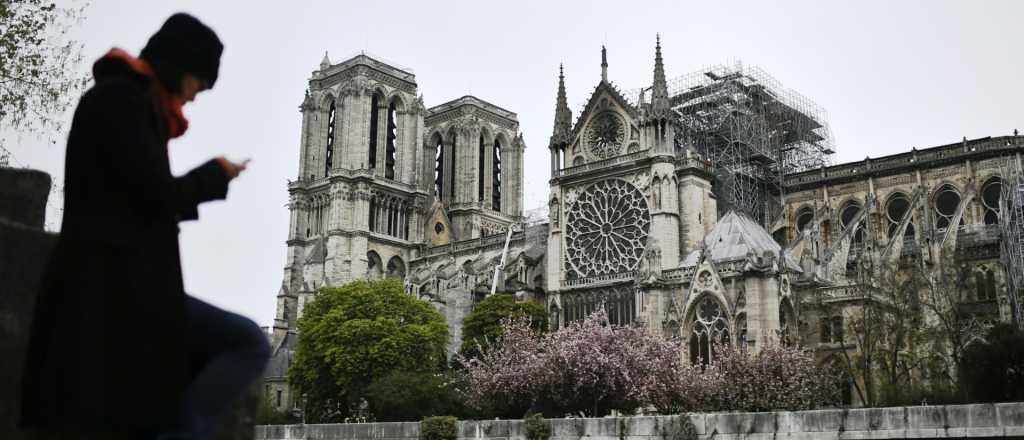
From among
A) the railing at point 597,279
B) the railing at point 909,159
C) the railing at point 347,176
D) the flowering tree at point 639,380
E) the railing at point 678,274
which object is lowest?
the flowering tree at point 639,380

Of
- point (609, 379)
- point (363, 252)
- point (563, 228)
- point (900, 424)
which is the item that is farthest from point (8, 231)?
point (363, 252)

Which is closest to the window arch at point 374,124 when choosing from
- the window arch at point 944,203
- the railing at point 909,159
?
the railing at point 909,159

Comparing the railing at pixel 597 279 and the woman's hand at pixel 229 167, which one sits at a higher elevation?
the railing at pixel 597 279

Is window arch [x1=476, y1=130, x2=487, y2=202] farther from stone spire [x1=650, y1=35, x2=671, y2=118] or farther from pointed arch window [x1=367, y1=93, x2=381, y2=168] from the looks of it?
stone spire [x1=650, y1=35, x2=671, y2=118]

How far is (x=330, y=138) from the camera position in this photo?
242 feet

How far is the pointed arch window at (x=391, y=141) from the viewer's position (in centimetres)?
7438

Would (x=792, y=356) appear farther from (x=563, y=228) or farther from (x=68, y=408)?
(x=68, y=408)

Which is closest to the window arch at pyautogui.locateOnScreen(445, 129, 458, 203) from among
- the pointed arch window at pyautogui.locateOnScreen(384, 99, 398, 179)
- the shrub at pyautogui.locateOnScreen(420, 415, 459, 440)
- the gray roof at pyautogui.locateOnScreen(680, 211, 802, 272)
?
the pointed arch window at pyautogui.locateOnScreen(384, 99, 398, 179)

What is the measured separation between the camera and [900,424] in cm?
1948

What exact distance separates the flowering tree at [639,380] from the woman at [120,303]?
31491mm

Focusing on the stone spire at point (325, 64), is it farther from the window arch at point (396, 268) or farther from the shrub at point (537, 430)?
the shrub at point (537, 430)

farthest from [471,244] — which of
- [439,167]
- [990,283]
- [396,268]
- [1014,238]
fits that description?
[1014,238]

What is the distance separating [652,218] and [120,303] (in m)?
46.5

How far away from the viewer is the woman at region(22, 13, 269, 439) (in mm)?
2752
